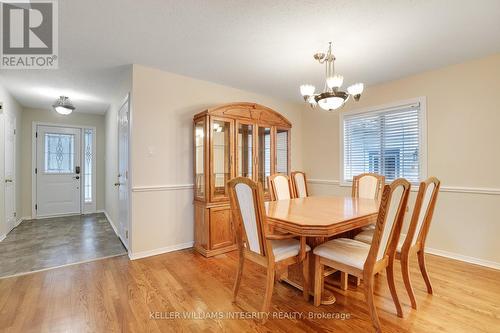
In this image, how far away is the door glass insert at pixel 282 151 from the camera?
3.79 m

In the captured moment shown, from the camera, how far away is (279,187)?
9.89ft

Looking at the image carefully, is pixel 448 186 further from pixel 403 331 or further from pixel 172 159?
pixel 172 159

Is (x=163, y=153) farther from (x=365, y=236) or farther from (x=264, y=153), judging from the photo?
(x=365, y=236)

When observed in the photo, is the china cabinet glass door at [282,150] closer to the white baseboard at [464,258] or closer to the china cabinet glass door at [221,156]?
the china cabinet glass door at [221,156]

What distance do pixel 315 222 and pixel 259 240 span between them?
419mm

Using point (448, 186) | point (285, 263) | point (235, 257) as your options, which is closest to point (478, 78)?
point (448, 186)

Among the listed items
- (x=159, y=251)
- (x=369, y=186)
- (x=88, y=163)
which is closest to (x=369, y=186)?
(x=369, y=186)

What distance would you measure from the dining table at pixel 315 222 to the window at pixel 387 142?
154cm

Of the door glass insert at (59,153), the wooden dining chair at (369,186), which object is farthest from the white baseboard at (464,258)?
the door glass insert at (59,153)

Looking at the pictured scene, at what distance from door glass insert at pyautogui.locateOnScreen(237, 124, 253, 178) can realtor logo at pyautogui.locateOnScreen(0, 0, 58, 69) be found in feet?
7.00

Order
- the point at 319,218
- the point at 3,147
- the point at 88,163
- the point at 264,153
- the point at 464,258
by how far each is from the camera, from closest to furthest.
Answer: the point at 319,218 → the point at 464,258 → the point at 3,147 → the point at 264,153 → the point at 88,163

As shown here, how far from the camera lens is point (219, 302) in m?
1.97

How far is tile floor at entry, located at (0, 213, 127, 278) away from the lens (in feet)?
8.94

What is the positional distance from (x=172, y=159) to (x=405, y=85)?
331cm
